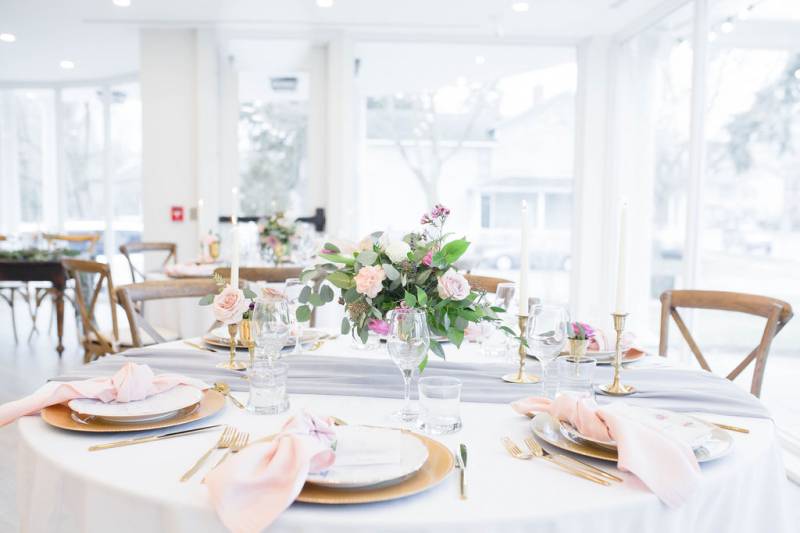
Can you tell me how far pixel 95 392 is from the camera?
1.30 m

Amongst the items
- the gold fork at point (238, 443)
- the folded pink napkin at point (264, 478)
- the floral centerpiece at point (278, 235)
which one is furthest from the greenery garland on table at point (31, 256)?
the folded pink napkin at point (264, 478)

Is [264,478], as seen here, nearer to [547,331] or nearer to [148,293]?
[547,331]

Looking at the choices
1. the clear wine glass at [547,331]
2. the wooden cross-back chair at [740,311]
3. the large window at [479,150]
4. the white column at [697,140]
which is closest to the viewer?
the clear wine glass at [547,331]

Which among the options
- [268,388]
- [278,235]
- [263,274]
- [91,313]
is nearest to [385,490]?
[268,388]

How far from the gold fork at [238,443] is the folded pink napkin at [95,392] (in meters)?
0.26

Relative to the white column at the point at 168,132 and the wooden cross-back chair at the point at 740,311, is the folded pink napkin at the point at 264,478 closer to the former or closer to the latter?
the wooden cross-back chair at the point at 740,311

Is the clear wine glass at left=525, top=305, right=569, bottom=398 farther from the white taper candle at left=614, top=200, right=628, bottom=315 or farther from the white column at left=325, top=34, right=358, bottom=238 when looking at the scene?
the white column at left=325, top=34, right=358, bottom=238

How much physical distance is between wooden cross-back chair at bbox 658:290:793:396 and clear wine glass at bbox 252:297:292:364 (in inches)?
48.0

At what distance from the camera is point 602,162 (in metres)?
5.78

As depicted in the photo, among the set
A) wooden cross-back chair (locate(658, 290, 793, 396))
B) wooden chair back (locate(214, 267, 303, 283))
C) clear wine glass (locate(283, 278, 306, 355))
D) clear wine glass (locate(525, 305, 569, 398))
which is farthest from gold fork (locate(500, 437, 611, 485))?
wooden chair back (locate(214, 267, 303, 283))

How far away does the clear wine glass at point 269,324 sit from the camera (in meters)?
1.40

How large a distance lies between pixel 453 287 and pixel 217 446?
1.79 feet

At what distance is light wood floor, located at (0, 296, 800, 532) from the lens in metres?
2.80

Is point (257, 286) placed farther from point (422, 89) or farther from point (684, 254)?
point (422, 89)
